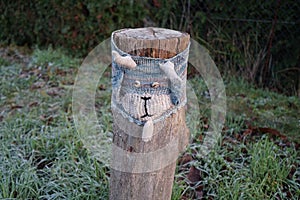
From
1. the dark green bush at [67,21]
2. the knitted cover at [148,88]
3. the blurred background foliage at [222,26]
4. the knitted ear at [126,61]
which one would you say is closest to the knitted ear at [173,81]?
the knitted cover at [148,88]

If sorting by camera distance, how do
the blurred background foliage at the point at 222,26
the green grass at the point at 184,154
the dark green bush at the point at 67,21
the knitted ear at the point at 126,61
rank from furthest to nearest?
the dark green bush at the point at 67,21 < the blurred background foliage at the point at 222,26 < the green grass at the point at 184,154 < the knitted ear at the point at 126,61

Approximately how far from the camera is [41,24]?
5.72 metres

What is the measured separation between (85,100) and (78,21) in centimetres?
201

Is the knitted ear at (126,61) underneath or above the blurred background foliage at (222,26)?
above

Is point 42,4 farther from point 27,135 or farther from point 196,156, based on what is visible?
point 196,156

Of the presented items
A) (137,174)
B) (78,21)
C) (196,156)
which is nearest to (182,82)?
(137,174)

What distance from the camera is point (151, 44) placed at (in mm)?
1552

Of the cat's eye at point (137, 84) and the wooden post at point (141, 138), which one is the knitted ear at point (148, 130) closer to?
the wooden post at point (141, 138)

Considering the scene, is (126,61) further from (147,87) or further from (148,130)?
(148,130)

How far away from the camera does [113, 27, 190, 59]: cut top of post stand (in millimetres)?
1556

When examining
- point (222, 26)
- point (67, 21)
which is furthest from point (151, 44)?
point (67, 21)

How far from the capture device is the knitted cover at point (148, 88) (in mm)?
1568

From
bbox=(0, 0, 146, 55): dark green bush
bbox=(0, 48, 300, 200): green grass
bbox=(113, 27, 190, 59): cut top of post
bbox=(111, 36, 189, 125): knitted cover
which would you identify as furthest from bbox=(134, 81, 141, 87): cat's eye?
bbox=(0, 0, 146, 55): dark green bush

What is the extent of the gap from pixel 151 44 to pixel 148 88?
7.6 inches
